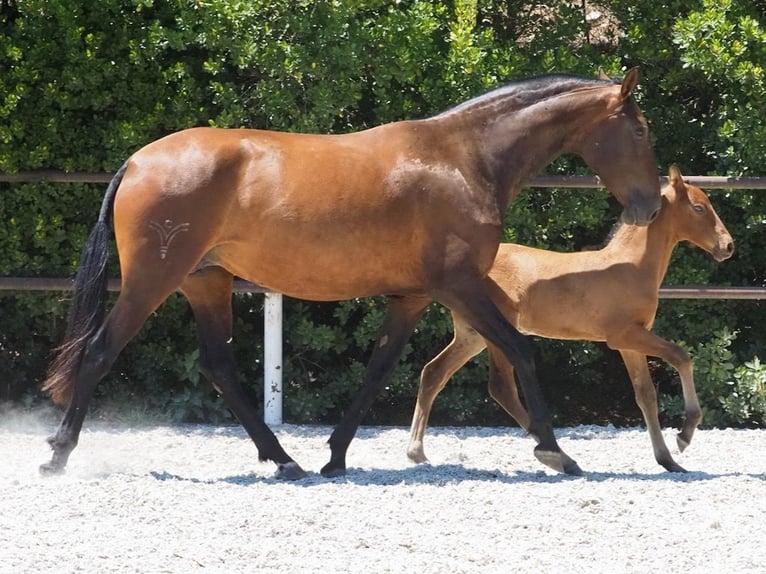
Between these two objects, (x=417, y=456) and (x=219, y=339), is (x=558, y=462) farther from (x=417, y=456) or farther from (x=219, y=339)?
(x=219, y=339)

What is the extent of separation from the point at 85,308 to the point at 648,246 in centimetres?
303

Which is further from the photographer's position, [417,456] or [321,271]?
[417,456]

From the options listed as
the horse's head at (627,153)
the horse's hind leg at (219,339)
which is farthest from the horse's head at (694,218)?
the horse's hind leg at (219,339)

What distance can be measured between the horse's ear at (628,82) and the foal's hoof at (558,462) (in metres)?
1.85

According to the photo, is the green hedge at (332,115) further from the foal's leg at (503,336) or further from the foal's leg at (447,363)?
the foal's leg at (503,336)

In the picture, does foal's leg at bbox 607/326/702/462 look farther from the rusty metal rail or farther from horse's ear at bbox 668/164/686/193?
the rusty metal rail

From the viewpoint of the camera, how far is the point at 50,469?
239 inches

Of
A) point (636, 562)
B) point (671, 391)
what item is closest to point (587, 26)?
point (671, 391)

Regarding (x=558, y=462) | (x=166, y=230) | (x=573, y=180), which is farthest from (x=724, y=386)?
(x=166, y=230)

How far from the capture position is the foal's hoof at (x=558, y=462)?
20.5 ft

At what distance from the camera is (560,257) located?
7.13 meters

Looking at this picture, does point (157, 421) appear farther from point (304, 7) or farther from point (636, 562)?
point (636, 562)

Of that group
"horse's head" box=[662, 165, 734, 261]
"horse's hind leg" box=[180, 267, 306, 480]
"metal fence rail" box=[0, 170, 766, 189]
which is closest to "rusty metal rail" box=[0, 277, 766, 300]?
"metal fence rail" box=[0, 170, 766, 189]

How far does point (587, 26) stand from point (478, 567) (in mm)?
5583
